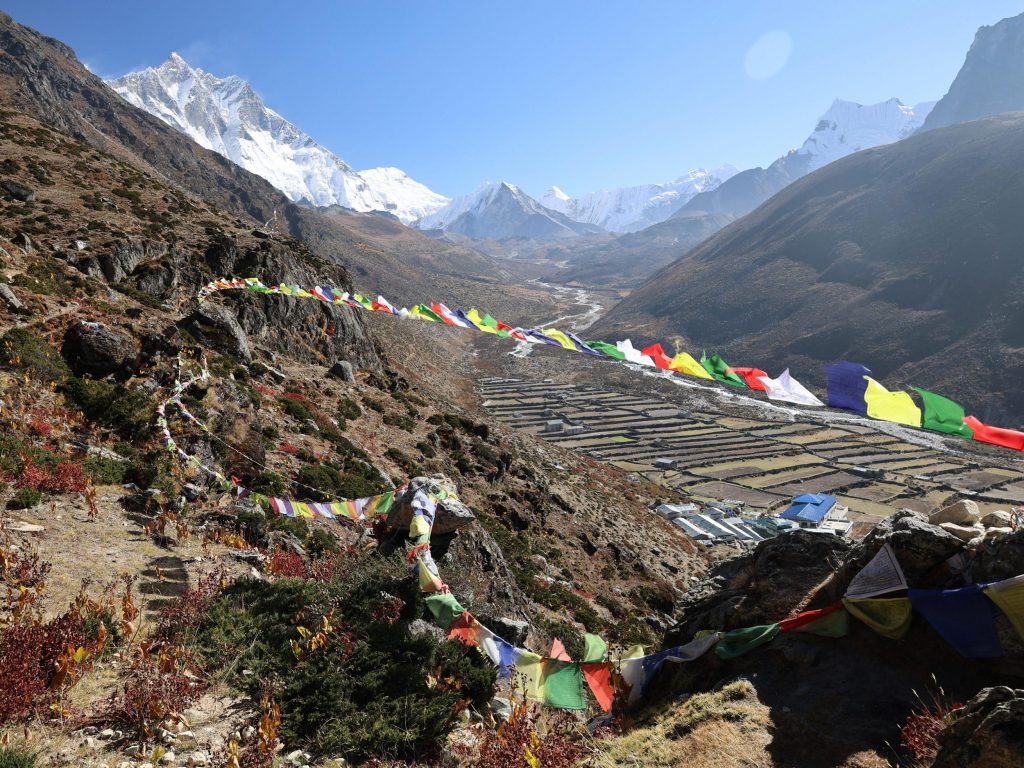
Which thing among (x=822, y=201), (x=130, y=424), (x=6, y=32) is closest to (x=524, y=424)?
(x=130, y=424)

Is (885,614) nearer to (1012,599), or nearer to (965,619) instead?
(965,619)

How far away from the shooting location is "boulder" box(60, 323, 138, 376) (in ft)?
51.9

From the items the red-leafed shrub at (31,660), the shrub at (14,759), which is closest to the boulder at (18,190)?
the red-leafed shrub at (31,660)

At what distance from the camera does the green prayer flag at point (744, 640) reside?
329 inches

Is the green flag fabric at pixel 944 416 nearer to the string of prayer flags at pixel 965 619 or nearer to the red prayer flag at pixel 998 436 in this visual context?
the red prayer flag at pixel 998 436

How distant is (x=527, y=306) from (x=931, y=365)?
126651 millimetres

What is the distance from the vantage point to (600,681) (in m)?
8.47

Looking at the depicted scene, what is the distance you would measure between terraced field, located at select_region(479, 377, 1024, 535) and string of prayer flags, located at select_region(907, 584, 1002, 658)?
141 ft

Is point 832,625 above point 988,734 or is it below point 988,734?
below

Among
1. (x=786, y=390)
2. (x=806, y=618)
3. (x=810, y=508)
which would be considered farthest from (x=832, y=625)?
(x=810, y=508)

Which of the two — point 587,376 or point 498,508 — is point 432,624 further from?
point 587,376

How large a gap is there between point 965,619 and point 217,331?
27350 mm

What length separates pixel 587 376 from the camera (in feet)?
366

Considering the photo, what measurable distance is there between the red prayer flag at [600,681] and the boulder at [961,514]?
627cm
